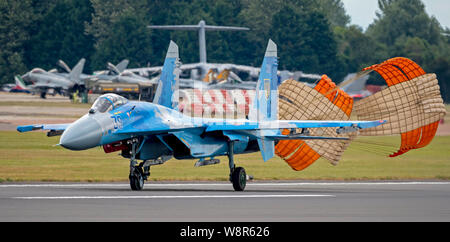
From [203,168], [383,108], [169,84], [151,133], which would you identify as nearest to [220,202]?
[151,133]

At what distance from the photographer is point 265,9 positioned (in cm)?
14038

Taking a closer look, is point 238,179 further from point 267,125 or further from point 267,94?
point 267,94

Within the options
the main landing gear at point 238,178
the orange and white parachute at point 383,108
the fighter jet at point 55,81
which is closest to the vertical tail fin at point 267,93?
the orange and white parachute at point 383,108

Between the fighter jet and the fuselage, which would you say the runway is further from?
the fighter jet

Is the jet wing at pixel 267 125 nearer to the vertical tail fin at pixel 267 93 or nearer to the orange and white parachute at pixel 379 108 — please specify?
the vertical tail fin at pixel 267 93

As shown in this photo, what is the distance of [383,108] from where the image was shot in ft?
98.7

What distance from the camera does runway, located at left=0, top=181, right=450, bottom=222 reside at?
17547 mm

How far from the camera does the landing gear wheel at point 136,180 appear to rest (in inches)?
965

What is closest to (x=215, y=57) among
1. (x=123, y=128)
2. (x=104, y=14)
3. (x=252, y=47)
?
(x=252, y=47)

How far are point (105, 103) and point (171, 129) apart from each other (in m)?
2.12

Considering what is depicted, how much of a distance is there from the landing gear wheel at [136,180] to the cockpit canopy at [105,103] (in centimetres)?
215

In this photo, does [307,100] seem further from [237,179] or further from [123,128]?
[123,128]

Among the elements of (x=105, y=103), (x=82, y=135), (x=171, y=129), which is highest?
(x=105, y=103)
